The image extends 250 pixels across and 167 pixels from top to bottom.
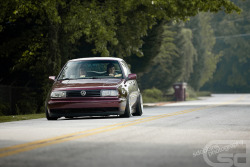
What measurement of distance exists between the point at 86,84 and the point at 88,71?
1.17m

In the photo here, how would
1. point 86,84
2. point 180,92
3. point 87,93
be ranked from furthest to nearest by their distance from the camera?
1. point 180,92
2. point 86,84
3. point 87,93

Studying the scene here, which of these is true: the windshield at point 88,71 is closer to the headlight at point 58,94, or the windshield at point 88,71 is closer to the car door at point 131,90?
the car door at point 131,90

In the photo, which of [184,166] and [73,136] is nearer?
[184,166]

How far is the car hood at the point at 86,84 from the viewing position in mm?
15938

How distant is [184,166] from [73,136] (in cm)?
396

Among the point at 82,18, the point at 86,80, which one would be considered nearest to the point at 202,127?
the point at 86,80

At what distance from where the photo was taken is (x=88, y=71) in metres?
17.2

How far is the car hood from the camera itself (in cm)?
1594

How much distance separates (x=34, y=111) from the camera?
80.6ft

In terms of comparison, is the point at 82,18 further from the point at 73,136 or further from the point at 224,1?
the point at 73,136

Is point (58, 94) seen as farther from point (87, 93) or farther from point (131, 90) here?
point (131, 90)

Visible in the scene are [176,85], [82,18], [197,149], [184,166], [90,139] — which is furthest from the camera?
[176,85]

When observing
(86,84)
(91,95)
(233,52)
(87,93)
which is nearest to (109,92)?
(91,95)

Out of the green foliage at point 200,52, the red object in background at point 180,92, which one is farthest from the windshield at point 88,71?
the green foliage at point 200,52
